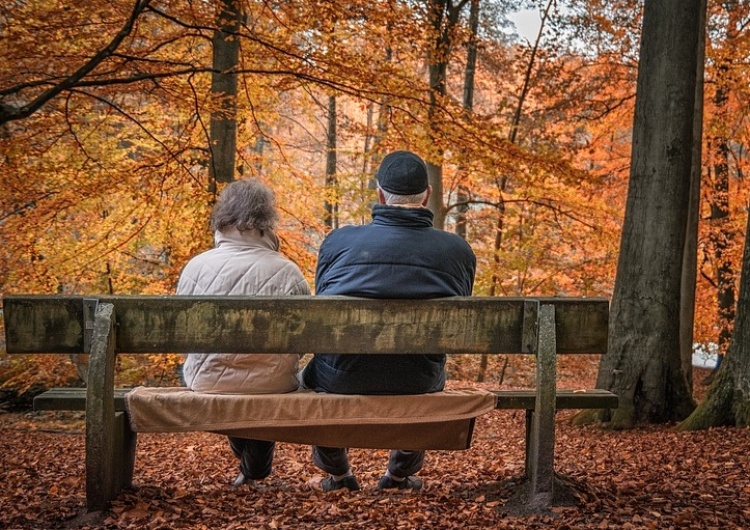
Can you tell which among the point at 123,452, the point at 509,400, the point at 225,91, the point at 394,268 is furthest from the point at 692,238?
the point at 123,452

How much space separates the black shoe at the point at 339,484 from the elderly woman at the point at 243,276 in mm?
646

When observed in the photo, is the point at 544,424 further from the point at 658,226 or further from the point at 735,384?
the point at 658,226

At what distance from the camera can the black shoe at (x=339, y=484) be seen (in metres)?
3.90

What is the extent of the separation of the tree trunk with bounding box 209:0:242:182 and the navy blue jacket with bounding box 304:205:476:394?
467cm

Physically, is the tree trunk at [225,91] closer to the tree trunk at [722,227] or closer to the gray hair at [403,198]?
the gray hair at [403,198]

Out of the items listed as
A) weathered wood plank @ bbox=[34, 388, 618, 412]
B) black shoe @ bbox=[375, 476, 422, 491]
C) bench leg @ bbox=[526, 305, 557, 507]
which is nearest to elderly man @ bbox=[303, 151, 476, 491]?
weathered wood plank @ bbox=[34, 388, 618, 412]

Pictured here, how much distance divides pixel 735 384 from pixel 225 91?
606cm

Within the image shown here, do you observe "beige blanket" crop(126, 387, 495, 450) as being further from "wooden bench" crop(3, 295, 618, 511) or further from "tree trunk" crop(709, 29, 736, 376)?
"tree trunk" crop(709, 29, 736, 376)

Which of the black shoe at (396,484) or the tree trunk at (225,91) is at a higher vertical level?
the tree trunk at (225,91)

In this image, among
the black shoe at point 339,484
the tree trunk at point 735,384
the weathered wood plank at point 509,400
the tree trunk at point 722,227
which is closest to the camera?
the weathered wood plank at point 509,400

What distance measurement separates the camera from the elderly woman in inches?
138

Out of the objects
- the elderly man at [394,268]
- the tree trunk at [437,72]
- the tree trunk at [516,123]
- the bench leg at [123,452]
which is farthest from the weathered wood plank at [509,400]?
the tree trunk at [516,123]

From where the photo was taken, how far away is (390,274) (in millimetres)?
3248

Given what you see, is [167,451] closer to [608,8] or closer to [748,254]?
[748,254]
